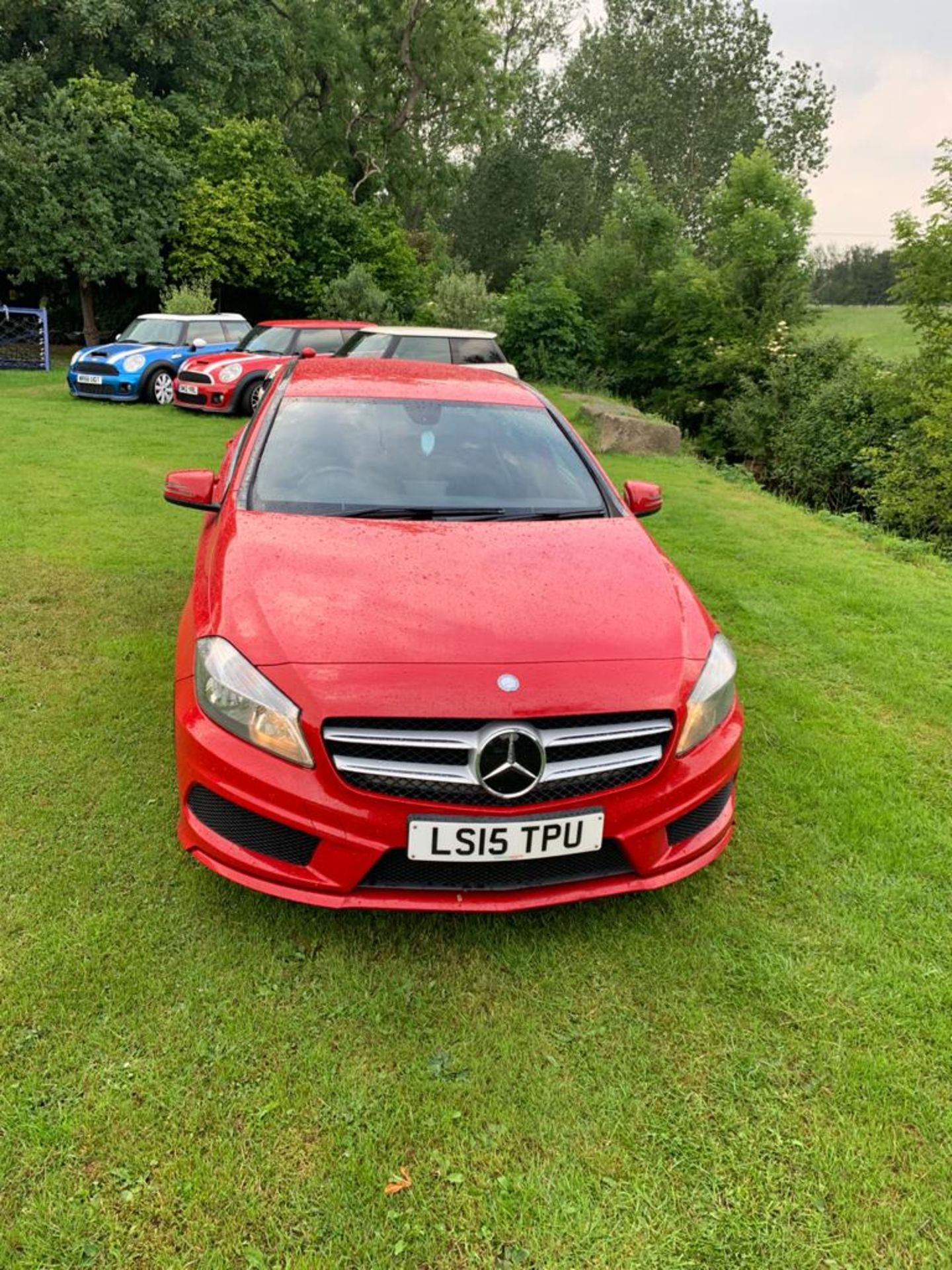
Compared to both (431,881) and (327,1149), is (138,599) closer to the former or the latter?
(431,881)

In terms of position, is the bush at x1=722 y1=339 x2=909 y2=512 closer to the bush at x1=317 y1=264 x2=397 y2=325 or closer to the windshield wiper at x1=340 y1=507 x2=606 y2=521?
the bush at x1=317 y1=264 x2=397 y2=325

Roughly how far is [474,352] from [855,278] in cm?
6422

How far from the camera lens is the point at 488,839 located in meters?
2.19

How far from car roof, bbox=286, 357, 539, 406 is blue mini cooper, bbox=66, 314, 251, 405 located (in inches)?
371

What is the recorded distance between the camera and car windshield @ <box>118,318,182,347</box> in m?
13.3

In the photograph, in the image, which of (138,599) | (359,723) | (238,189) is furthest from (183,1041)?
(238,189)

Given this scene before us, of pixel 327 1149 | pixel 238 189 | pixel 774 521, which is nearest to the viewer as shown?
pixel 327 1149

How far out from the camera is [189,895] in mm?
2598

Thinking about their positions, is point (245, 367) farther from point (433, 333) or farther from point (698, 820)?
point (698, 820)

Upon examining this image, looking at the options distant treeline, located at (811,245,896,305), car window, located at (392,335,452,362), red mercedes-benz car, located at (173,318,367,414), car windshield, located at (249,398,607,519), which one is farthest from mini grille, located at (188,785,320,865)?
distant treeline, located at (811,245,896,305)

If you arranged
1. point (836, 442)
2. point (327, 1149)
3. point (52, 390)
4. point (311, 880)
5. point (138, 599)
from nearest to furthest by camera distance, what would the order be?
1. point (327, 1149)
2. point (311, 880)
3. point (138, 599)
4. point (836, 442)
5. point (52, 390)

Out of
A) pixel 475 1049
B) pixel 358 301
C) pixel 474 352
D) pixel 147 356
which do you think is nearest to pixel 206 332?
pixel 147 356

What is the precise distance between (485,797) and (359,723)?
38cm

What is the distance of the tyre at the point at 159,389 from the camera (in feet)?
42.1
